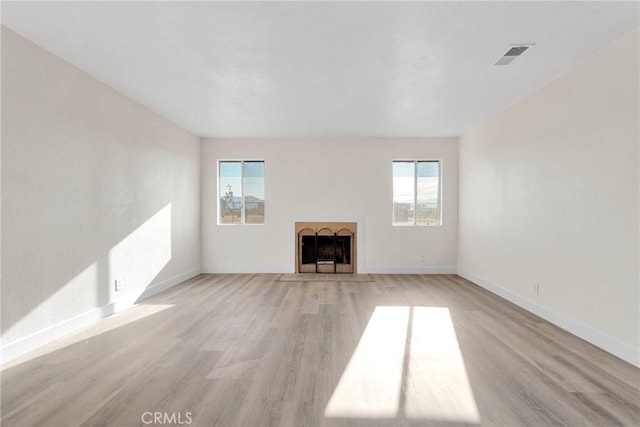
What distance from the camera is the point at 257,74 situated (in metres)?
3.30

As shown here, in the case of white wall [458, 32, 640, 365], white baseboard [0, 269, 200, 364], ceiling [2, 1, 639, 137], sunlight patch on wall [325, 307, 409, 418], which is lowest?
sunlight patch on wall [325, 307, 409, 418]

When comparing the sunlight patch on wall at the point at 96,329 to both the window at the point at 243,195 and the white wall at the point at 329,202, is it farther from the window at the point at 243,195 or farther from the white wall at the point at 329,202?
the window at the point at 243,195

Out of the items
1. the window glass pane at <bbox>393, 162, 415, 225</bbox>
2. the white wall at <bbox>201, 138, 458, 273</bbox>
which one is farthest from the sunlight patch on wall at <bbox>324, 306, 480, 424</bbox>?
the window glass pane at <bbox>393, 162, 415, 225</bbox>

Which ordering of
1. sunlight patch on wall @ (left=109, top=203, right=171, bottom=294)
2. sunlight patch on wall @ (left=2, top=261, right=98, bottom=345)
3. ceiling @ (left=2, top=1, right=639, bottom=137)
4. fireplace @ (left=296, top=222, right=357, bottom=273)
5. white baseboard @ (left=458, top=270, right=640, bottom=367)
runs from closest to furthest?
1. ceiling @ (left=2, top=1, right=639, bottom=137)
2. white baseboard @ (left=458, top=270, right=640, bottom=367)
3. sunlight patch on wall @ (left=2, top=261, right=98, bottom=345)
4. sunlight patch on wall @ (left=109, top=203, right=171, bottom=294)
5. fireplace @ (left=296, top=222, right=357, bottom=273)

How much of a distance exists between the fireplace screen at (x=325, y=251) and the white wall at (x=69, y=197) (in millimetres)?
2589

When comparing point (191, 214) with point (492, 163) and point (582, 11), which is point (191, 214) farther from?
point (582, 11)

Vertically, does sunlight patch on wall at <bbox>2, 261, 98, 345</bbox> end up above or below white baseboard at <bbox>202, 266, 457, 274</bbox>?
above

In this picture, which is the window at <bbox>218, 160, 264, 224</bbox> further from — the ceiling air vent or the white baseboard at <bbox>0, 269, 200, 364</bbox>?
the ceiling air vent

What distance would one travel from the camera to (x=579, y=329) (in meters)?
3.05

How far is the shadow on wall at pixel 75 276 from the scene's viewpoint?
8.50 ft

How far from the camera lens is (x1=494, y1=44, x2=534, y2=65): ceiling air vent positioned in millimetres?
2723

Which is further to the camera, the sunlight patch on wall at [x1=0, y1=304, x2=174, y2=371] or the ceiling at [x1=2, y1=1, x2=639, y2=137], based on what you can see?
the sunlight patch on wall at [x1=0, y1=304, x2=174, y2=371]

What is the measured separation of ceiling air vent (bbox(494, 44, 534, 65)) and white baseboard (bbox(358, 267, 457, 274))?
406 centimetres

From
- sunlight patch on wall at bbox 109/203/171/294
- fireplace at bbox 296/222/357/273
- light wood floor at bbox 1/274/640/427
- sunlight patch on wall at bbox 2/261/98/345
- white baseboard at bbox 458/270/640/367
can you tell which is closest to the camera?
light wood floor at bbox 1/274/640/427
